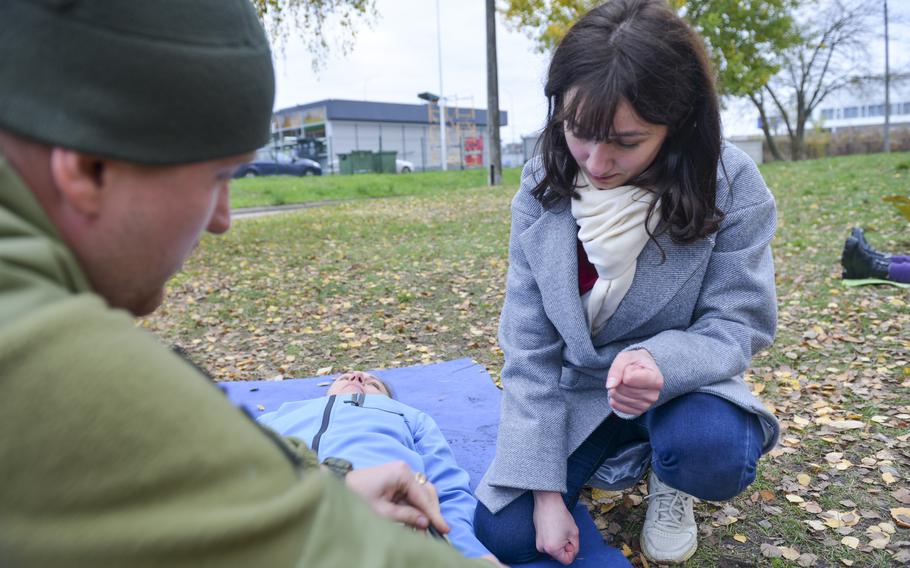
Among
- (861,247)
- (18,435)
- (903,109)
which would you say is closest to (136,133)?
(18,435)

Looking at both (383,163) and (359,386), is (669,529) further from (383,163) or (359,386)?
(383,163)

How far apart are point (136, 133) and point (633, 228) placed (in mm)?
1459

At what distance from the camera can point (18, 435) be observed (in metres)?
0.58

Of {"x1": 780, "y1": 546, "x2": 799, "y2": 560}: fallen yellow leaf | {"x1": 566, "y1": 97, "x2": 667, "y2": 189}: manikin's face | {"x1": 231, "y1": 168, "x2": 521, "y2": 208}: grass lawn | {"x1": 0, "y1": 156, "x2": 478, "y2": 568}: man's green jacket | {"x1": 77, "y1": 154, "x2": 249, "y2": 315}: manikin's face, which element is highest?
{"x1": 231, "y1": 168, "x2": 521, "y2": 208}: grass lawn

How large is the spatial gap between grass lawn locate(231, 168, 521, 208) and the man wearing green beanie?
15.3 m

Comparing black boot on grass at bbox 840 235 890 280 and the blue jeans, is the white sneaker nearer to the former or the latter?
the blue jeans

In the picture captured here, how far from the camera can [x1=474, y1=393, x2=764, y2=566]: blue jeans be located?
1806 millimetres

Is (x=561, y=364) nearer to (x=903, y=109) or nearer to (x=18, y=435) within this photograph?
(x=18, y=435)

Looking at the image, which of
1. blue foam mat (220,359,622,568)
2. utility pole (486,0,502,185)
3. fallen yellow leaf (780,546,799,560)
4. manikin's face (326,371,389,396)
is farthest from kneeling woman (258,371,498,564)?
utility pole (486,0,502,185)

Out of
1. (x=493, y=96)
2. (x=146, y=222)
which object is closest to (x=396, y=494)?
(x=146, y=222)

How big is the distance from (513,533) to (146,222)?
5.06 feet

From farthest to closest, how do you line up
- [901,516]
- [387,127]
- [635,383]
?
[387,127] < [901,516] < [635,383]

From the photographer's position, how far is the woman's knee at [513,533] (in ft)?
6.64

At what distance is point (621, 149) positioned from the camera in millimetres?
1886
